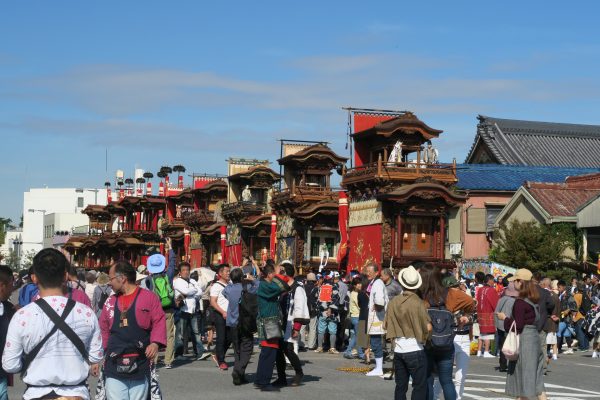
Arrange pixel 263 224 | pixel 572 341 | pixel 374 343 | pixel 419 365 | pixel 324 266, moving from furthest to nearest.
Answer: pixel 263 224 → pixel 324 266 → pixel 572 341 → pixel 374 343 → pixel 419 365

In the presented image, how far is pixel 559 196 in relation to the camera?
42406 mm

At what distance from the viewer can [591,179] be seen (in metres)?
44.3

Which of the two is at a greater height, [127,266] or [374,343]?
[127,266]

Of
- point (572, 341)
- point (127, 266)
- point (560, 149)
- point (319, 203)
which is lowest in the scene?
point (572, 341)

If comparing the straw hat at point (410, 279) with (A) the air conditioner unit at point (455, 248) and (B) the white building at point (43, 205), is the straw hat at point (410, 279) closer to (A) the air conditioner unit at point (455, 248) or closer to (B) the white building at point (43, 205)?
(A) the air conditioner unit at point (455, 248)

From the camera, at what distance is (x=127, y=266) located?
9.67 meters

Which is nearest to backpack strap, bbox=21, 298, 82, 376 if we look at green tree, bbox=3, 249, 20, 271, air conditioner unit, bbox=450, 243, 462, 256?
air conditioner unit, bbox=450, 243, 462, 256

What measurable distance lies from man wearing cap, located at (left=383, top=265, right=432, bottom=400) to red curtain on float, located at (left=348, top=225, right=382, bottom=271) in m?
A: 26.5

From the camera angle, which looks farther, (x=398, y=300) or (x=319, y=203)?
(x=319, y=203)

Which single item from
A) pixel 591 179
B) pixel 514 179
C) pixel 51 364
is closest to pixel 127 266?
pixel 51 364

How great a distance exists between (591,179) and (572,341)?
751 inches

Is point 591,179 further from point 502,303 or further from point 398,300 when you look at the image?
point 398,300

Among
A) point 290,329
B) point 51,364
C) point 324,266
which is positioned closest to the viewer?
point 51,364

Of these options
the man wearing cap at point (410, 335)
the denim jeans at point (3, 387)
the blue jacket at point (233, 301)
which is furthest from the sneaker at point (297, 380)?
the denim jeans at point (3, 387)
